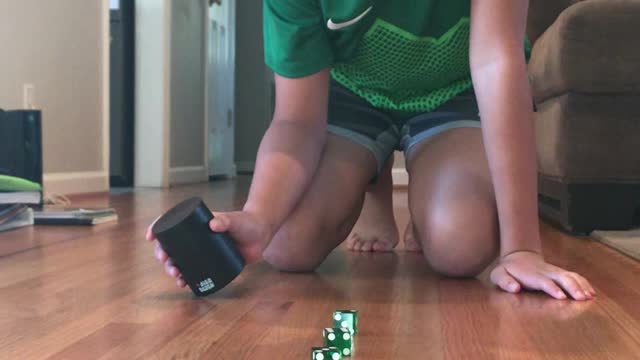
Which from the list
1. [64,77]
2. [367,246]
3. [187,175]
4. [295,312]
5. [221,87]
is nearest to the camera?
[295,312]

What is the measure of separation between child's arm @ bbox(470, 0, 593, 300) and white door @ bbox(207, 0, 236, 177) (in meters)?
4.00

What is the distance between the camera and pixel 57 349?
2.59 ft

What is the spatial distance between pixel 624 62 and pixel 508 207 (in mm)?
867

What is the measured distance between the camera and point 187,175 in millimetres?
4703

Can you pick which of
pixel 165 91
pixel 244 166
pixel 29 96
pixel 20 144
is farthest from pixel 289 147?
pixel 244 166

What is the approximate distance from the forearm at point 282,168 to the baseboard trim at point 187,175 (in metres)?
3.14

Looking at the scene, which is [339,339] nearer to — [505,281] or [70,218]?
[505,281]

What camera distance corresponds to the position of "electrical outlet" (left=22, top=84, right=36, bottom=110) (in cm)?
292

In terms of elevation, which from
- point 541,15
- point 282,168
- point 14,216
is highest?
point 541,15

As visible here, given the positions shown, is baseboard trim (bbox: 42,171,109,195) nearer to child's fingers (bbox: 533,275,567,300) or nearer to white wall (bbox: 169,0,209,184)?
white wall (bbox: 169,0,209,184)

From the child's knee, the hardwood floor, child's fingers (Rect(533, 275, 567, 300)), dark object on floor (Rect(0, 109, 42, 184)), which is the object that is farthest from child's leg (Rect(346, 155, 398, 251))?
dark object on floor (Rect(0, 109, 42, 184))

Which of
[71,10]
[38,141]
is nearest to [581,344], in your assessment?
[38,141]

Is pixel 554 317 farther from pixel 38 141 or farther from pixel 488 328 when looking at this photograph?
pixel 38 141

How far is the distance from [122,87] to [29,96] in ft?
3.74
